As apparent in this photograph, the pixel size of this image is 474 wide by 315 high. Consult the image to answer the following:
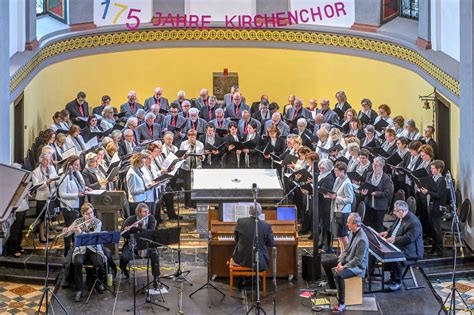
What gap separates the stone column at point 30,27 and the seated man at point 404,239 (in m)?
8.37

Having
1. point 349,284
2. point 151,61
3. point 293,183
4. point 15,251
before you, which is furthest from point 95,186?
point 151,61

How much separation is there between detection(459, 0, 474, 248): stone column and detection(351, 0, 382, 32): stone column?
549cm

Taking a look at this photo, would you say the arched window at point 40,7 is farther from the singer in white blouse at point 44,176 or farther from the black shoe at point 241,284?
the black shoe at point 241,284

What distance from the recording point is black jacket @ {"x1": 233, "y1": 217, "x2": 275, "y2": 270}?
11.6 m

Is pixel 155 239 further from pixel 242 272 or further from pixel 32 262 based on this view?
pixel 32 262

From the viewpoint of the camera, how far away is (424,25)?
1789 cm

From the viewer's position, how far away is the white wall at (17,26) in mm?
16672

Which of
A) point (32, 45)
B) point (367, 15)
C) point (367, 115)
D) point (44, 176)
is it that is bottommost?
point (44, 176)

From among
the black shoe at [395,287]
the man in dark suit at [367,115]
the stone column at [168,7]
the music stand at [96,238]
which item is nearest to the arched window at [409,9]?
the man in dark suit at [367,115]

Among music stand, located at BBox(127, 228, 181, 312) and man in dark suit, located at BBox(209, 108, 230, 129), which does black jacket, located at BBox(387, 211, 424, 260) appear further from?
man in dark suit, located at BBox(209, 108, 230, 129)

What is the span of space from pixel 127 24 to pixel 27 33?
3.44 meters

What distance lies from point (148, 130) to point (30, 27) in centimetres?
312

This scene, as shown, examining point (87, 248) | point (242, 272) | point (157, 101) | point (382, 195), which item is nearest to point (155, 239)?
point (87, 248)

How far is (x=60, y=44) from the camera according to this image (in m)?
19.4
